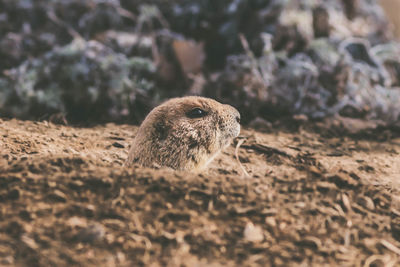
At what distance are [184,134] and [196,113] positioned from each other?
0.26 metres

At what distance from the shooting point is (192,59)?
5562 millimetres

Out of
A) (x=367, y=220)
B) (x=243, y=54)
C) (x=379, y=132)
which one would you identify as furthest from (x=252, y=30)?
(x=367, y=220)

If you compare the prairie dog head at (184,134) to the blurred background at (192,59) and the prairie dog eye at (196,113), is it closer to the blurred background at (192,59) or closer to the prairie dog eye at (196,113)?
the prairie dog eye at (196,113)

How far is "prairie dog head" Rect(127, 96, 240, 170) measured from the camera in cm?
250

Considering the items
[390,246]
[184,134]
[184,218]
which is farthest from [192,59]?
[390,246]

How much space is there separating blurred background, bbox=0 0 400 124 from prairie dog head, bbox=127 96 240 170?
209 centimetres

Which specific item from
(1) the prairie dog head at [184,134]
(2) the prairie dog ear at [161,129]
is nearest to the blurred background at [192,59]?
(1) the prairie dog head at [184,134]

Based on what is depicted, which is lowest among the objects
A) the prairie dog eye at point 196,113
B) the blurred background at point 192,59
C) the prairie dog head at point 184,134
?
the prairie dog head at point 184,134

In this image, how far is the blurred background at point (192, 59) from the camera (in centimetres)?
502

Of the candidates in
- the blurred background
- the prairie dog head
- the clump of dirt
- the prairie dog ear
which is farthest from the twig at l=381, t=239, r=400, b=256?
the blurred background

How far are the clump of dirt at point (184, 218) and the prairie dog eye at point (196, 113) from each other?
2.46 feet

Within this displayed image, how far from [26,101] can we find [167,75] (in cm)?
214

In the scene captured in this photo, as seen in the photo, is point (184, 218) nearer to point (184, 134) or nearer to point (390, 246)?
point (184, 134)

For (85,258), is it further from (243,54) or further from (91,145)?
(243,54)
